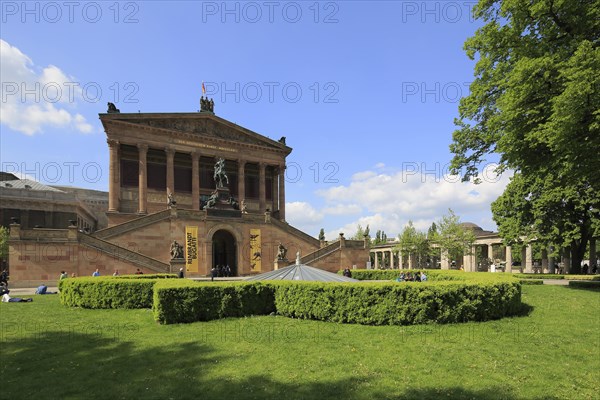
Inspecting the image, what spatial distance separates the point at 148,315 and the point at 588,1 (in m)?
22.9

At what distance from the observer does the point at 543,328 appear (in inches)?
465

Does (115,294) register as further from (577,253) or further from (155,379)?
(577,253)

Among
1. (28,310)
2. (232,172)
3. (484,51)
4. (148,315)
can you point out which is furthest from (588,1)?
(232,172)

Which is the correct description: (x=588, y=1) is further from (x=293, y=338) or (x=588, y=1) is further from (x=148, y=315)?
(x=148, y=315)

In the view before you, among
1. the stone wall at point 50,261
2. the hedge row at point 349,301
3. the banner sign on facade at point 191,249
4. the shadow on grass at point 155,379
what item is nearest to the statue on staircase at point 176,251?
the banner sign on facade at point 191,249

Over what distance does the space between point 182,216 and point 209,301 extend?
90.1 feet

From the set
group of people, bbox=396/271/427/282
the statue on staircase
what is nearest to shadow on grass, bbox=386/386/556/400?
group of people, bbox=396/271/427/282

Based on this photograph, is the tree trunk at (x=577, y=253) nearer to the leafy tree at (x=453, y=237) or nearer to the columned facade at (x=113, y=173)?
the leafy tree at (x=453, y=237)

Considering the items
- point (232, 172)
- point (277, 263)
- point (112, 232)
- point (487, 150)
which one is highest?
point (232, 172)

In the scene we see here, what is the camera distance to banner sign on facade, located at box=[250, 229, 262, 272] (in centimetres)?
4301

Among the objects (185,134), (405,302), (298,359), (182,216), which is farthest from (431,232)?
(298,359)

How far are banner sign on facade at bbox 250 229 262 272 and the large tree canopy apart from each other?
25.9 meters

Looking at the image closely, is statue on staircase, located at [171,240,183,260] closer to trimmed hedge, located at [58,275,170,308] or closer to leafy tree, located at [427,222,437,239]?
trimmed hedge, located at [58,275,170,308]

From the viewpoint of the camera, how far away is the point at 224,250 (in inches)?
1768
